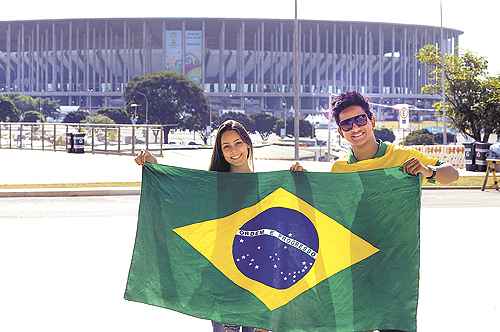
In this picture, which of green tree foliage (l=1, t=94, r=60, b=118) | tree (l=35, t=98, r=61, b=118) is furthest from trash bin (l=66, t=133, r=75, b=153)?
tree (l=35, t=98, r=61, b=118)

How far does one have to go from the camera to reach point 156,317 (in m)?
6.31

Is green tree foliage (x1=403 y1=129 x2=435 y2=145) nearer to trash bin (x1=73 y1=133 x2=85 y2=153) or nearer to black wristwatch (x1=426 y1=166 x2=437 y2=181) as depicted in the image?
trash bin (x1=73 y1=133 x2=85 y2=153)

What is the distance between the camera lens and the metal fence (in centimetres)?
4269

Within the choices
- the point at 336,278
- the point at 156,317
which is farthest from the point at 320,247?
the point at 156,317

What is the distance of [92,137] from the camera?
147ft

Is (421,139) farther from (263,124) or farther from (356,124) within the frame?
(356,124)

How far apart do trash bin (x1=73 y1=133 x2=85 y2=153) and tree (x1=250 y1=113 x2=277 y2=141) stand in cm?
6872

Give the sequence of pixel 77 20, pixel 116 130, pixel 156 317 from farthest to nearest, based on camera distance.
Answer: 1. pixel 77 20
2. pixel 116 130
3. pixel 156 317

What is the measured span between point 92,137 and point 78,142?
206cm

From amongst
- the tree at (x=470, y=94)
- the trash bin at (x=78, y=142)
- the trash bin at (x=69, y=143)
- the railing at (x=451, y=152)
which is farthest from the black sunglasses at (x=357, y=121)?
the trash bin at (x=69, y=143)

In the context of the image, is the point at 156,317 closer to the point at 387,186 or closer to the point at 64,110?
the point at 387,186

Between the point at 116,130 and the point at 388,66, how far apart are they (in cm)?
10322

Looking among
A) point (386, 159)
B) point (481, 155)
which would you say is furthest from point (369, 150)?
point (481, 155)

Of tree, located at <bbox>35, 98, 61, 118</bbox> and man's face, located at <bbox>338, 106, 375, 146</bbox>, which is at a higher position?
tree, located at <bbox>35, 98, 61, 118</bbox>
